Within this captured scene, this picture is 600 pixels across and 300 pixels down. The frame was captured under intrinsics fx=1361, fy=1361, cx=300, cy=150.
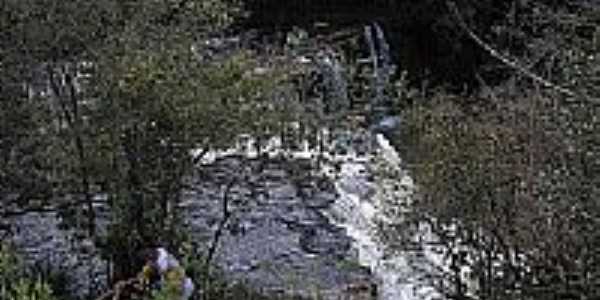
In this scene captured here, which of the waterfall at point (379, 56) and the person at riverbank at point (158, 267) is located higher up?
the person at riverbank at point (158, 267)

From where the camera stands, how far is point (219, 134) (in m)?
11.3

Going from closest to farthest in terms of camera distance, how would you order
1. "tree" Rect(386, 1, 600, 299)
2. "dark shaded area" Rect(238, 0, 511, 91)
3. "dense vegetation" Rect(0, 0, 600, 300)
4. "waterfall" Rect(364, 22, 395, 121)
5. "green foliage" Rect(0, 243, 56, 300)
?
1. "green foliage" Rect(0, 243, 56, 300)
2. "tree" Rect(386, 1, 600, 299)
3. "dense vegetation" Rect(0, 0, 600, 300)
4. "waterfall" Rect(364, 22, 395, 121)
5. "dark shaded area" Rect(238, 0, 511, 91)

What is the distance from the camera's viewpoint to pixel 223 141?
1138cm

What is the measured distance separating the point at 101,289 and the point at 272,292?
1.70 metres

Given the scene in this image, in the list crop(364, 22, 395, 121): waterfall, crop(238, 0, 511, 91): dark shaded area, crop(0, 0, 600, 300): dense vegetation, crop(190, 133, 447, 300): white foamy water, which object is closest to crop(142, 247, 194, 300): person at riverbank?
crop(0, 0, 600, 300): dense vegetation

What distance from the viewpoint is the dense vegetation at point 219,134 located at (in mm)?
9938

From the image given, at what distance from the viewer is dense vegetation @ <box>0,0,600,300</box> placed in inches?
391

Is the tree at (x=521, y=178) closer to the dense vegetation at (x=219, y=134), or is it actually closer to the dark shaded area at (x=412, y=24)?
the dense vegetation at (x=219, y=134)

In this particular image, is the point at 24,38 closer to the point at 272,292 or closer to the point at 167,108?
the point at 167,108

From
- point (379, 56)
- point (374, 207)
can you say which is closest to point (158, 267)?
point (374, 207)

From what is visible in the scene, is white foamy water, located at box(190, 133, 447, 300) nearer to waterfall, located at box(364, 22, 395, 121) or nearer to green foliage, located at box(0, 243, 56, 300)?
waterfall, located at box(364, 22, 395, 121)

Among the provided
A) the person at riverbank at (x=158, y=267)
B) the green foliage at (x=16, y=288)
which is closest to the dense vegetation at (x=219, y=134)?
the person at riverbank at (x=158, y=267)

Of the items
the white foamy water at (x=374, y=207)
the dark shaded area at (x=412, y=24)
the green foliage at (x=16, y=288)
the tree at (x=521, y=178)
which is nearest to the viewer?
the green foliage at (x=16, y=288)

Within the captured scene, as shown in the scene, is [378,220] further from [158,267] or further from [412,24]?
[412,24]
